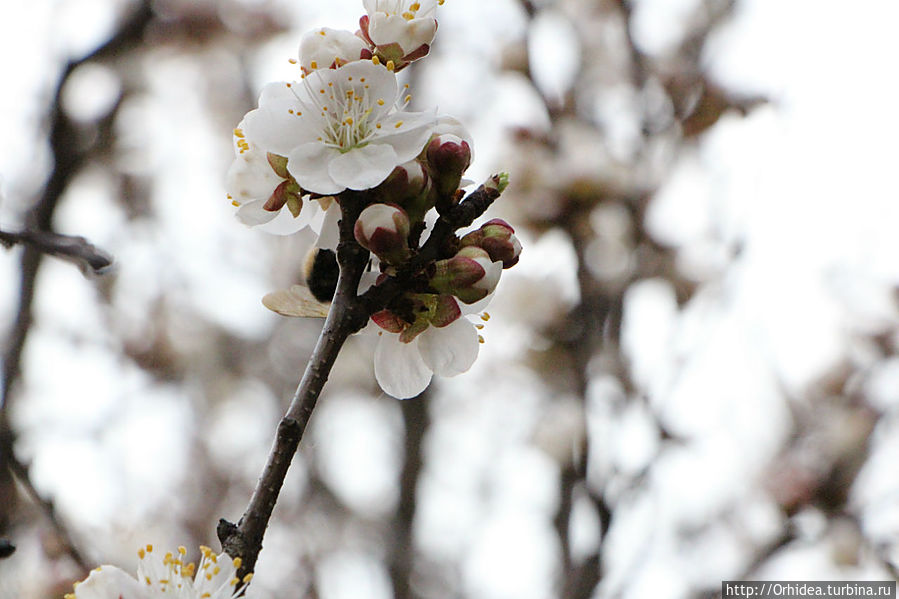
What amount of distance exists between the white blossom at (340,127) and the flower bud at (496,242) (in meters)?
0.10

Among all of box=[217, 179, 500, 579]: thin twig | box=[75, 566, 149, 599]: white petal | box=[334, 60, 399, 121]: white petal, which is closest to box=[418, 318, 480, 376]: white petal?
A: box=[217, 179, 500, 579]: thin twig

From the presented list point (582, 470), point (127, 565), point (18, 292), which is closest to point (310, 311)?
point (582, 470)

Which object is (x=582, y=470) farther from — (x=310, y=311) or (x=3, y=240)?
(x=3, y=240)

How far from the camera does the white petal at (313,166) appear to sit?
27.5 inches

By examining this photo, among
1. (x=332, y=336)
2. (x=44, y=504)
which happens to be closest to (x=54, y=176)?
(x=44, y=504)

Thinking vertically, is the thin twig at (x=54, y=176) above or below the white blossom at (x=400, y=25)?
below

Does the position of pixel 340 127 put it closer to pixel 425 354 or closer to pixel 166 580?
pixel 425 354

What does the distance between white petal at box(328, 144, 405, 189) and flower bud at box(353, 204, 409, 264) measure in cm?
3

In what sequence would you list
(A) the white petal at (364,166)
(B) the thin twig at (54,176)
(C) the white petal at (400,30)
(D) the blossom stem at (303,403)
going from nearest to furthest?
(D) the blossom stem at (303,403) → (A) the white petal at (364,166) → (C) the white petal at (400,30) → (B) the thin twig at (54,176)

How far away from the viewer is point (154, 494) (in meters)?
3.87

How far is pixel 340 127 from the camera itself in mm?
764

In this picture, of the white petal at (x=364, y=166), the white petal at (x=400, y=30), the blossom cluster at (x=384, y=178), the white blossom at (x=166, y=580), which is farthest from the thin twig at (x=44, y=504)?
the white petal at (x=400, y=30)

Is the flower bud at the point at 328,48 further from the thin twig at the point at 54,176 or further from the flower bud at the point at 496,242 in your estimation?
the thin twig at the point at 54,176

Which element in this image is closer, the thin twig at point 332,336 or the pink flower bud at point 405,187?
the thin twig at point 332,336
